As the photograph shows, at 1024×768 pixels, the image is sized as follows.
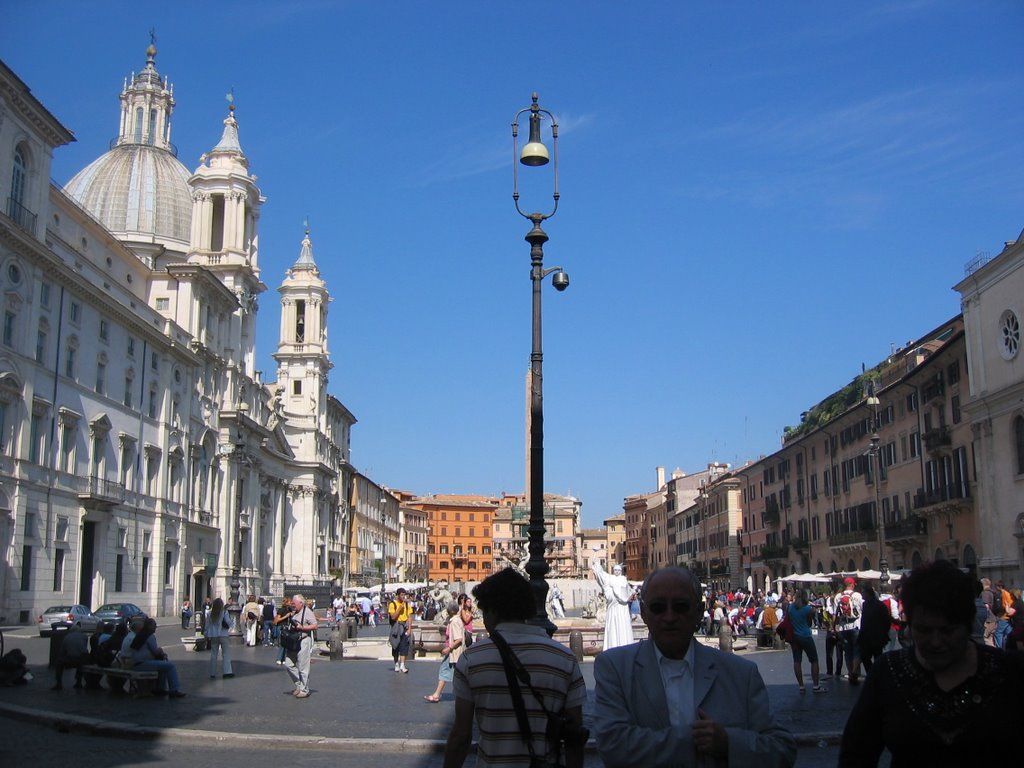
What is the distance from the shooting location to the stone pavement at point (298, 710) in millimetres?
10891

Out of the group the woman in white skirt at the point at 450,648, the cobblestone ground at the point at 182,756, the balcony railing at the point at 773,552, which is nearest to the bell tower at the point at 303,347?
the balcony railing at the point at 773,552

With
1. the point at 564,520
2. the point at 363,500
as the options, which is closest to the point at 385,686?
the point at 564,520

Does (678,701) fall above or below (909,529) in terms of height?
below

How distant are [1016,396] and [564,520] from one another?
5950 centimetres

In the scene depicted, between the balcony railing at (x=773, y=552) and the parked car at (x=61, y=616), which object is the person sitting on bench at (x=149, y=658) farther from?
the balcony railing at (x=773, y=552)

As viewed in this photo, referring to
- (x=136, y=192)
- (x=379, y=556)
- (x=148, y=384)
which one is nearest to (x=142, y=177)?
(x=136, y=192)

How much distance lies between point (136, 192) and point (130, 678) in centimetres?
5544

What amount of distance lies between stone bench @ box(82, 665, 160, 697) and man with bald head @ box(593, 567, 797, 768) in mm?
12878

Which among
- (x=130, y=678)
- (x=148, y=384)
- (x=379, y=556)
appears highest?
(x=148, y=384)

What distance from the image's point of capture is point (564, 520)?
9331cm

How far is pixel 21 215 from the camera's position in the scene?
37906 mm

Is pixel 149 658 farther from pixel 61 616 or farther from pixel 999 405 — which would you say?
pixel 999 405

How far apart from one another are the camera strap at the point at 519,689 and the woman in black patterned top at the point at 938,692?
1.48 m

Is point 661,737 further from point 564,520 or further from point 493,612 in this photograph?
point 564,520
